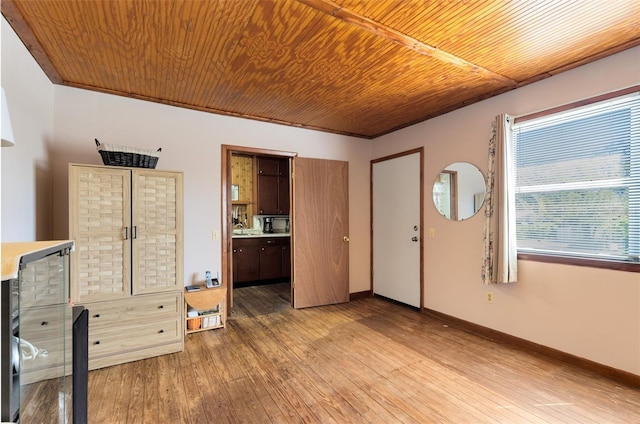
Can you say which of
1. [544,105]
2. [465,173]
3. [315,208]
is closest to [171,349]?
[315,208]

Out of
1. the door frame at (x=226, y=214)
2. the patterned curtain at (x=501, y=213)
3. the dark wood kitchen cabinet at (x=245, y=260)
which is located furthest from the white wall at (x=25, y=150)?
the patterned curtain at (x=501, y=213)

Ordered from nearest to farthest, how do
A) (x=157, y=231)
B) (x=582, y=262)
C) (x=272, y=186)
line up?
(x=582, y=262) < (x=157, y=231) < (x=272, y=186)

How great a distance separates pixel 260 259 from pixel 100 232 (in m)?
3.10

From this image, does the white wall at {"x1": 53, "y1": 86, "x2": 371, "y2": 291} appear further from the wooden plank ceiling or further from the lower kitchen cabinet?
the lower kitchen cabinet

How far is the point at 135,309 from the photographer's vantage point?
8.64 feet

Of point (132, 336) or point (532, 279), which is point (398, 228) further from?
point (132, 336)

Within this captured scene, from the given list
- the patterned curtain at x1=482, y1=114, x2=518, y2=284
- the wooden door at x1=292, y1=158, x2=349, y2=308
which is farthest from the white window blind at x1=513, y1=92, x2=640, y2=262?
the wooden door at x1=292, y1=158, x2=349, y2=308

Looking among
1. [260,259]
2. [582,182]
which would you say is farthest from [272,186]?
[582,182]

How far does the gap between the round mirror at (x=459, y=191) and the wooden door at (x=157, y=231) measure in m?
3.04

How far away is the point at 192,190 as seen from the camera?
3.47 metres

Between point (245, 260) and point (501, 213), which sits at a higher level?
point (501, 213)

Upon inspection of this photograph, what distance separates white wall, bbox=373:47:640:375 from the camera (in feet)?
7.47

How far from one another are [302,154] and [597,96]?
3168 millimetres

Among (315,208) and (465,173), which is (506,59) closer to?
(465,173)
